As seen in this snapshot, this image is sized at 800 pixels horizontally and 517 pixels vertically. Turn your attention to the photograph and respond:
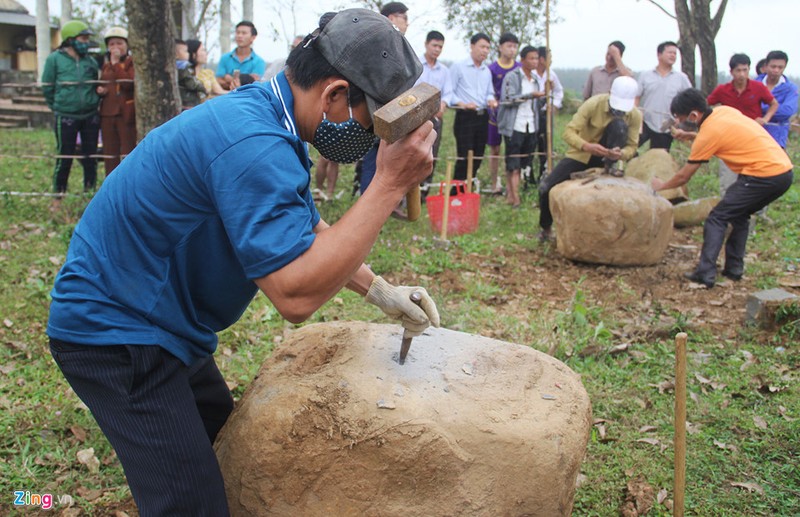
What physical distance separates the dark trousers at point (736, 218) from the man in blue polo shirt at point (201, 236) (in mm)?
5270

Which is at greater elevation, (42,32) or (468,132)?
(42,32)

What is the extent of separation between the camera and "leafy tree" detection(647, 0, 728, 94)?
1401 cm

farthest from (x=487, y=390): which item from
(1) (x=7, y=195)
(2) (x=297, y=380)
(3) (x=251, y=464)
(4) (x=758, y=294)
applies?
(1) (x=7, y=195)

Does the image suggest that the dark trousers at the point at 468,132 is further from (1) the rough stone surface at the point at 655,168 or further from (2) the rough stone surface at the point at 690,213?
(2) the rough stone surface at the point at 690,213

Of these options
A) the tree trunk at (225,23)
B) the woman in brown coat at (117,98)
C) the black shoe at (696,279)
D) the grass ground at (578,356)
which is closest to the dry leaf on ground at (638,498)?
the grass ground at (578,356)

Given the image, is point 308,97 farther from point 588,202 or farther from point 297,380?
point 588,202

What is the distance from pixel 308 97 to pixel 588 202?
517cm

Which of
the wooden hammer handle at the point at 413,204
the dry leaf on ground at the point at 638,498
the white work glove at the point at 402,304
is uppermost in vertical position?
the wooden hammer handle at the point at 413,204

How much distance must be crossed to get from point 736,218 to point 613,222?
1156 mm

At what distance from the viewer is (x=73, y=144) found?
8.05 metres

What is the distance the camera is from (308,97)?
206 cm

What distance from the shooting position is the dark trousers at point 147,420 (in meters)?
1.98

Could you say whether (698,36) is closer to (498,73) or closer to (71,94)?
(498,73)

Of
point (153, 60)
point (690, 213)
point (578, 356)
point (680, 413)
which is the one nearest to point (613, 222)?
point (578, 356)
